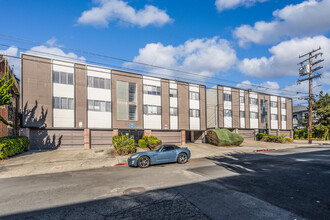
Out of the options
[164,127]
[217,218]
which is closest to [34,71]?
[164,127]

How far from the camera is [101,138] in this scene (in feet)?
80.2

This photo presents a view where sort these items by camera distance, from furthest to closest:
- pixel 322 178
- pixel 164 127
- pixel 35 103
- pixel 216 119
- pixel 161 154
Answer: pixel 216 119 < pixel 164 127 < pixel 35 103 < pixel 161 154 < pixel 322 178

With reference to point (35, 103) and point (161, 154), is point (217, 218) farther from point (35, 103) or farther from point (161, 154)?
point (35, 103)

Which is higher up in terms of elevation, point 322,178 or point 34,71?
point 34,71

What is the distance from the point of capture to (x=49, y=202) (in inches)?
236

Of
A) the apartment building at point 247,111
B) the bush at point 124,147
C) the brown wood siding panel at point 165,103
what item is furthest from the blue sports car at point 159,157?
the apartment building at point 247,111

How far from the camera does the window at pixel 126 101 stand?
1021 inches

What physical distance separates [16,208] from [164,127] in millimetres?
23455

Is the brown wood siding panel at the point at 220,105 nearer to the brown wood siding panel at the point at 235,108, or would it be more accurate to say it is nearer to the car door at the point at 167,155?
the brown wood siding panel at the point at 235,108

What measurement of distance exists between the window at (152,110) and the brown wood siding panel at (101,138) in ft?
19.4

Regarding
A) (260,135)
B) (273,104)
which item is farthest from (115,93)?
(273,104)

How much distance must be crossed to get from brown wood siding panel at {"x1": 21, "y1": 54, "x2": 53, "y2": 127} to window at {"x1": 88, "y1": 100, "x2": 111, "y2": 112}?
4390 millimetres

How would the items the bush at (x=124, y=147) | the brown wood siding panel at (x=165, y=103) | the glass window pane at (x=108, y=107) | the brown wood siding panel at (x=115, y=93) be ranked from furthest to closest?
the brown wood siding panel at (x=165, y=103) → the brown wood siding panel at (x=115, y=93) → the glass window pane at (x=108, y=107) → the bush at (x=124, y=147)

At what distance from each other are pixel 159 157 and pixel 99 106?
15.0 meters
